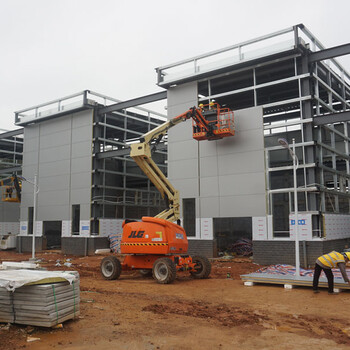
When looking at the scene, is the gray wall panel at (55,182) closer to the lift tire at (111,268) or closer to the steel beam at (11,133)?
the steel beam at (11,133)

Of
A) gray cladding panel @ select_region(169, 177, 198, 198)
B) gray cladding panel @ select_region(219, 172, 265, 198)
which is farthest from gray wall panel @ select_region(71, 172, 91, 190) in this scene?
gray cladding panel @ select_region(219, 172, 265, 198)

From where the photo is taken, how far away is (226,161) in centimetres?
2231

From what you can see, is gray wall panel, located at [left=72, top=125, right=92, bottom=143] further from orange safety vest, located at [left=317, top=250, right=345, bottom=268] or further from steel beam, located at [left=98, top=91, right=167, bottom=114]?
orange safety vest, located at [left=317, top=250, right=345, bottom=268]

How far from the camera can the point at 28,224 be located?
33312 mm

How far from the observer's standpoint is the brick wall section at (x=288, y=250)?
62.1 feet

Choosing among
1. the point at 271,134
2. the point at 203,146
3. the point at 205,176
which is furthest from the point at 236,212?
the point at 271,134

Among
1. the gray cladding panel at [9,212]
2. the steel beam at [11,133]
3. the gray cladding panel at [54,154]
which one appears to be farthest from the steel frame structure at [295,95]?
the gray cladding panel at [9,212]

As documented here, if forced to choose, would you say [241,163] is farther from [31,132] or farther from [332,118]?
[31,132]

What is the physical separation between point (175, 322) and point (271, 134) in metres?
18.9

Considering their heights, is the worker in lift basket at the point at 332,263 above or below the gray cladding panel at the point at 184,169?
below

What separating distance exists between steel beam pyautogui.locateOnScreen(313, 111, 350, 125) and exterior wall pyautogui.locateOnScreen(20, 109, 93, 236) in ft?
55.6

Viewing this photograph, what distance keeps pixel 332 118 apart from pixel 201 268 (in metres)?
9.89

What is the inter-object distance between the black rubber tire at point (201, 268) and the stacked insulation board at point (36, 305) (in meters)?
8.66

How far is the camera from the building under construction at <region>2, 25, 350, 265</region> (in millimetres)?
20125
